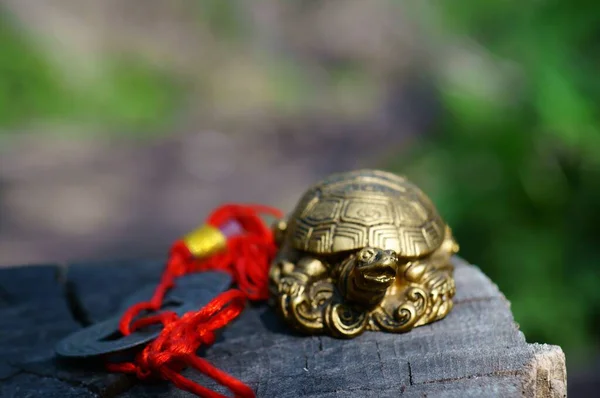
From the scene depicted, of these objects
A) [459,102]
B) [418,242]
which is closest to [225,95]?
[459,102]

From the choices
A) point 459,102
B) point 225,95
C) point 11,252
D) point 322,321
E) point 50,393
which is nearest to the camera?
point 50,393

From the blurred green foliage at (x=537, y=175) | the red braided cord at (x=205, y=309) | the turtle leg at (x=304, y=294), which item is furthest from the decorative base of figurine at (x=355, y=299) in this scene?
the blurred green foliage at (x=537, y=175)

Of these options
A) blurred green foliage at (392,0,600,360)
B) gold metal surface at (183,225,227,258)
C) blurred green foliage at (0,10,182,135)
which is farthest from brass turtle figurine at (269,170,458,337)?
blurred green foliage at (0,10,182,135)

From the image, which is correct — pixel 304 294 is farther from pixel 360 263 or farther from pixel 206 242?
pixel 206 242

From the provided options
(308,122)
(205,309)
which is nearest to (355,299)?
(205,309)

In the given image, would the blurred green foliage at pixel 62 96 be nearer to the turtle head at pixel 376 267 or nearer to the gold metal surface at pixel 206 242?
the gold metal surface at pixel 206 242

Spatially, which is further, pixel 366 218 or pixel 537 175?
pixel 537 175

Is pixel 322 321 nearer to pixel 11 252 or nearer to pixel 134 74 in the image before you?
pixel 11 252
